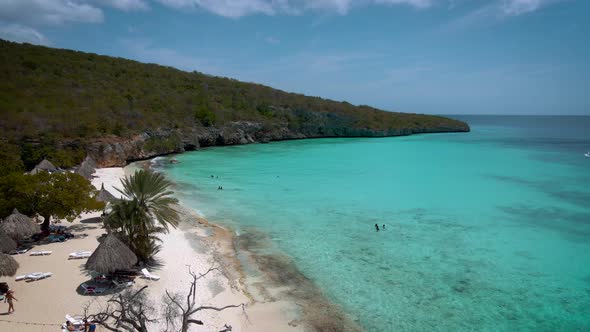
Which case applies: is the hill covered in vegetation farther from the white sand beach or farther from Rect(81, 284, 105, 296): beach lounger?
Rect(81, 284, 105, 296): beach lounger

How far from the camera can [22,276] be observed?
40.4ft

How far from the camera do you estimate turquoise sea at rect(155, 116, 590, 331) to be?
1222 cm

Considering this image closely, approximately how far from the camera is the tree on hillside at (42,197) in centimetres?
1556

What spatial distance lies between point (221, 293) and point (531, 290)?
1075 cm

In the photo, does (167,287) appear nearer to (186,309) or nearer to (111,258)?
(186,309)

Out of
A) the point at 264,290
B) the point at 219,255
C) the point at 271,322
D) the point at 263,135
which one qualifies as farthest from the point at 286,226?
the point at 263,135

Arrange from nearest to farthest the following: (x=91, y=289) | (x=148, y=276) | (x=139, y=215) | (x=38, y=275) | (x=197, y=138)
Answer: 1. (x=91, y=289)
2. (x=38, y=275)
3. (x=148, y=276)
4. (x=139, y=215)
5. (x=197, y=138)

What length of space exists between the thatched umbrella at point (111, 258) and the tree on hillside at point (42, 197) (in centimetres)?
440

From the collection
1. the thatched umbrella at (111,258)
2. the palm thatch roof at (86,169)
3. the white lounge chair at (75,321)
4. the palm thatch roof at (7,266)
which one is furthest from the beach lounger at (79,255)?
the palm thatch roof at (86,169)

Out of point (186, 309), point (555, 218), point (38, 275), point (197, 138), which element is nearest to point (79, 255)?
point (38, 275)

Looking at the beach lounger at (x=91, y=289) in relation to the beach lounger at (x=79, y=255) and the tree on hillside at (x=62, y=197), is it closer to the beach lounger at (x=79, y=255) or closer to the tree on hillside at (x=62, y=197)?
the beach lounger at (x=79, y=255)

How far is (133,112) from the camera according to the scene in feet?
162

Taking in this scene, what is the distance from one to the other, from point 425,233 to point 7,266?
17419 millimetres

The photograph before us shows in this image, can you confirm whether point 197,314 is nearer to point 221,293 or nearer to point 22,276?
point 221,293
